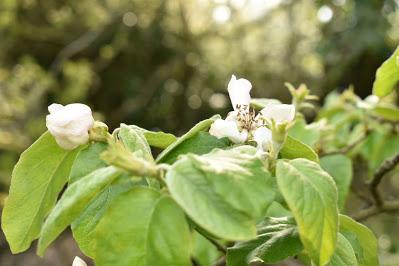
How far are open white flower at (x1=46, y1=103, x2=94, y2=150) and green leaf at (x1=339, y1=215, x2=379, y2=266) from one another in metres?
0.27

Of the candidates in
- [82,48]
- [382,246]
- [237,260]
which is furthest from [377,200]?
[82,48]

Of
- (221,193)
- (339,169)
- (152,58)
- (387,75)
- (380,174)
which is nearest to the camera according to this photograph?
(221,193)

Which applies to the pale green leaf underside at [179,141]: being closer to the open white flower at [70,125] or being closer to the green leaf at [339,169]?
the open white flower at [70,125]

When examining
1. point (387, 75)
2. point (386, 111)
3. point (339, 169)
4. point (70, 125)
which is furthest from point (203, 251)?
point (70, 125)

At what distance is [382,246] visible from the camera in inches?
117

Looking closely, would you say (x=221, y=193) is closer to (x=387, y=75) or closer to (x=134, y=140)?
(x=134, y=140)

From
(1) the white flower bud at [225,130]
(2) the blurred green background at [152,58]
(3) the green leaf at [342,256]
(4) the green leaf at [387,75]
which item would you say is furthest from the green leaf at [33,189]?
(2) the blurred green background at [152,58]

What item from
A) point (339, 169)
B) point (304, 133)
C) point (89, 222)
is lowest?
point (339, 169)

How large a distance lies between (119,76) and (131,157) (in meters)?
3.95

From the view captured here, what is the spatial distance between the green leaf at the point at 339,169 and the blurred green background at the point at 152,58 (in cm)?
237

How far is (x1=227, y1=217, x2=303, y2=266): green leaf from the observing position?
0.58 meters

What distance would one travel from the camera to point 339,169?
3.85 feet

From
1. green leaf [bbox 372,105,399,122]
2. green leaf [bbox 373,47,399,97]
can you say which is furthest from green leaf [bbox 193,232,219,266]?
green leaf [bbox 373,47,399,97]

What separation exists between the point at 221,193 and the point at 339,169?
2.52 ft
